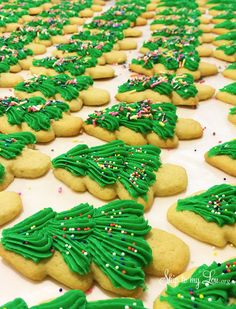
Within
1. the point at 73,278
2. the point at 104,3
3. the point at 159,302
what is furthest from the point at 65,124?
the point at 104,3

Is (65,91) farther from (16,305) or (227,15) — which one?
(227,15)

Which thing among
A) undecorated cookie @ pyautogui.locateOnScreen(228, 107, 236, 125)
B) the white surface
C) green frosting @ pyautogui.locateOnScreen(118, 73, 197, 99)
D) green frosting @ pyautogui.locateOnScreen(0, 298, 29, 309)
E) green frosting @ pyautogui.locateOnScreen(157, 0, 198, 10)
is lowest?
the white surface

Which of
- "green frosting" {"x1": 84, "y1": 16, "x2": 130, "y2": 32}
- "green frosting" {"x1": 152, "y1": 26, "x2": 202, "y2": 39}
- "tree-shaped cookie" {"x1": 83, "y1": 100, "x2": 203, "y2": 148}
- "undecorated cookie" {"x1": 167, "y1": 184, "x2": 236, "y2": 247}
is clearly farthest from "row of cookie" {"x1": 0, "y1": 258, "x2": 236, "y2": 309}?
"green frosting" {"x1": 84, "y1": 16, "x2": 130, "y2": 32}

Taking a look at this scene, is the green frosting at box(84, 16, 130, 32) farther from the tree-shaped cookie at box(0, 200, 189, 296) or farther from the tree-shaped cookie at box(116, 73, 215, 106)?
the tree-shaped cookie at box(0, 200, 189, 296)

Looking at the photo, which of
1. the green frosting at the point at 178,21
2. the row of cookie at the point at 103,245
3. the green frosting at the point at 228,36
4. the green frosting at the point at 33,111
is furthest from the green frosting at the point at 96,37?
the row of cookie at the point at 103,245

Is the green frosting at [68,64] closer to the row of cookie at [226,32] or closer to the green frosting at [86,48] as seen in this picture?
the green frosting at [86,48]
